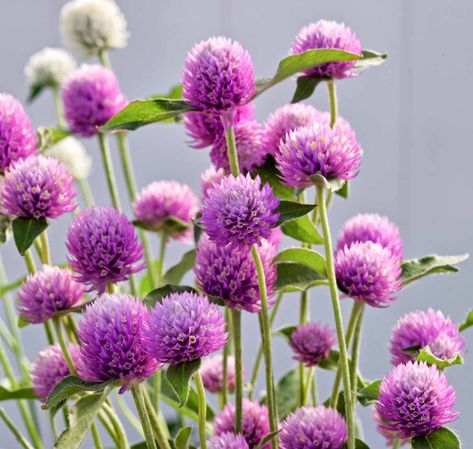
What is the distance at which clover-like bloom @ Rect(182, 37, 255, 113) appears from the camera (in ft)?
1.90

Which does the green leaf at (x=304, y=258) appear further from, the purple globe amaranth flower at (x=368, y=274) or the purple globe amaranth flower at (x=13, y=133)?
the purple globe amaranth flower at (x=13, y=133)

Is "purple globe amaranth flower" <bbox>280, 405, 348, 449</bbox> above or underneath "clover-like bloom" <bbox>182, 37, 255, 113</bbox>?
underneath

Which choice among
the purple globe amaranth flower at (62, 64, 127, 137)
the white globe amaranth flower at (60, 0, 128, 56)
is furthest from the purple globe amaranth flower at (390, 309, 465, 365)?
the white globe amaranth flower at (60, 0, 128, 56)

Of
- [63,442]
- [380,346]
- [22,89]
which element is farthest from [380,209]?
[63,442]

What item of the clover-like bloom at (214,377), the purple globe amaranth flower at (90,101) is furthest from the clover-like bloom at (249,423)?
the purple globe amaranth flower at (90,101)

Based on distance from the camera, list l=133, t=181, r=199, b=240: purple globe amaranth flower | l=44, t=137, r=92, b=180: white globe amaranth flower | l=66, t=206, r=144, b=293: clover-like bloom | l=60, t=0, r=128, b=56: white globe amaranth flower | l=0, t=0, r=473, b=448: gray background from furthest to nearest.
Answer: l=0, t=0, r=473, b=448: gray background, l=44, t=137, r=92, b=180: white globe amaranth flower, l=60, t=0, r=128, b=56: white globe amaranth flower, l=133, t=181, r=199, b=240: purple globe amaranth flower, l=66, t=206, r=144, b=293: clover-like bloom

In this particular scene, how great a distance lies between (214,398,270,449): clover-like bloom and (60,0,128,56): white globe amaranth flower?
1.74 feet

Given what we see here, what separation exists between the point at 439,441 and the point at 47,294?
0.93ft

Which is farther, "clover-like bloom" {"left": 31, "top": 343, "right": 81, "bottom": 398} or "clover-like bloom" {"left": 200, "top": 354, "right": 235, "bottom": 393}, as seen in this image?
"clover-like bloom" {"left": 200, "top": 354, "right": 235, "bottom": 393}

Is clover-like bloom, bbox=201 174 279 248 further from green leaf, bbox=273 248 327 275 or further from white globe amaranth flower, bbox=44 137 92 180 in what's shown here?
white globe amaranth flower, bbox=44 137 92 180

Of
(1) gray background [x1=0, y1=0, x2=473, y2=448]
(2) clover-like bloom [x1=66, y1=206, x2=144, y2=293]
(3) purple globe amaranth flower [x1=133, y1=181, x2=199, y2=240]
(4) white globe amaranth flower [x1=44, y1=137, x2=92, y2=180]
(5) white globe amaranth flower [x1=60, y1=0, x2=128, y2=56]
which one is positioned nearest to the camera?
(2) clover-like bloom [x1=66, y1=206, x2=144, y2=293]

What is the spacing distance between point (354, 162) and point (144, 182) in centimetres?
134

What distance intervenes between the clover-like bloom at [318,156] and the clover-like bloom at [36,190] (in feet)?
0.59

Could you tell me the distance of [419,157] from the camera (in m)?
1.72
